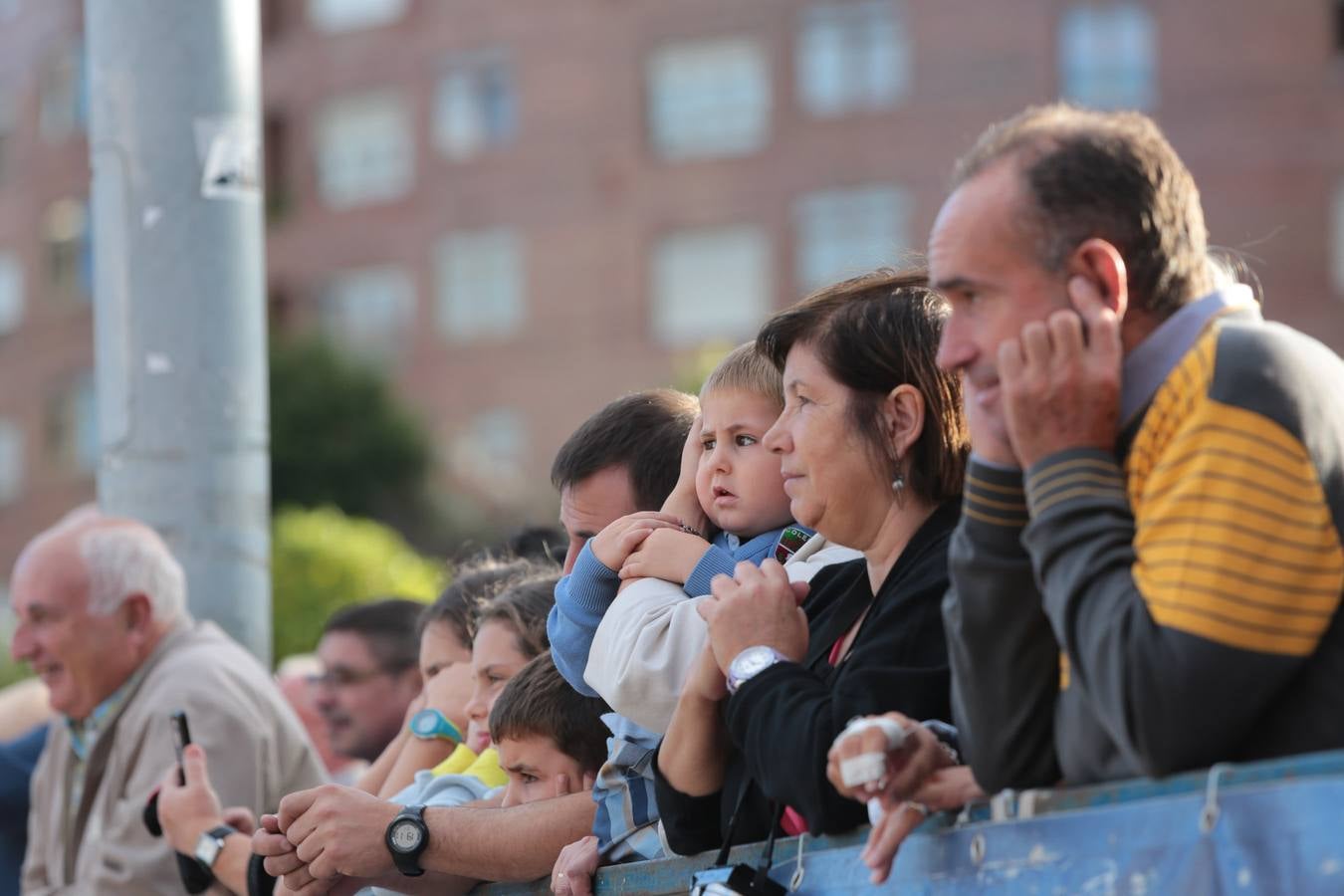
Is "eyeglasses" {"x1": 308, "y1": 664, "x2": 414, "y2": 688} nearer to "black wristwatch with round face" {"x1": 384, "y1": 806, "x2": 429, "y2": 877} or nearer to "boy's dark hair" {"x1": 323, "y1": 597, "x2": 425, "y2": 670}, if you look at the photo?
"boy's dark hair" {"x1": 323, "y1": 597, "x2": 425, "y2": 670}

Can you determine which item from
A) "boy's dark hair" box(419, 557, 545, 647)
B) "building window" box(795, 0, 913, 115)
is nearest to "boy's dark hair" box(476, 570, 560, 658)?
"boy's dark hair" box(419, 557, 545, 647)

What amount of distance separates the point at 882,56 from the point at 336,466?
12150mm

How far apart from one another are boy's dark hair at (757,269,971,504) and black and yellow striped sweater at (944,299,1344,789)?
678mm

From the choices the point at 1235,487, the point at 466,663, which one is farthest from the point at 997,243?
the point at 466,663

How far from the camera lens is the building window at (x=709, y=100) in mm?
34906

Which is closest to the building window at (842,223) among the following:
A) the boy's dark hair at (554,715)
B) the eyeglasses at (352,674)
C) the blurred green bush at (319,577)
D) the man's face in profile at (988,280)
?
the blurred green bush at (319,577)

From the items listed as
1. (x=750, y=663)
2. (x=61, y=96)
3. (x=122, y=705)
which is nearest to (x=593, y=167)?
(x=61, y=96)

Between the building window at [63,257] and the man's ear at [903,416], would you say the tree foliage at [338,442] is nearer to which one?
the building window at [63,257]

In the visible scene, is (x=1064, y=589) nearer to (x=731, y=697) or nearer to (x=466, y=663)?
(x=731, y=697)

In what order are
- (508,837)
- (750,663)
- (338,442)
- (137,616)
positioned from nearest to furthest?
(750,663), (508,837), (137,616), (338,442)

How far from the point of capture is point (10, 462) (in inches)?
1716

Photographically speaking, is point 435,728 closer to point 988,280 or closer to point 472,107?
point 988,280

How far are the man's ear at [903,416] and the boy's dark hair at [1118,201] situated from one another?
0.68 metres

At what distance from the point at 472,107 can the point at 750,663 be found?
3549 cm
